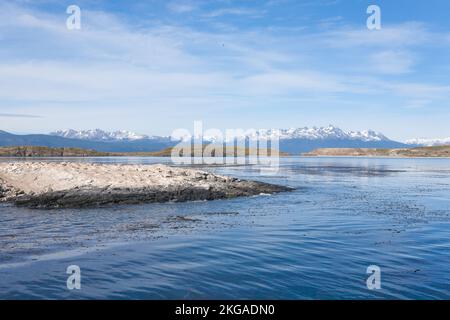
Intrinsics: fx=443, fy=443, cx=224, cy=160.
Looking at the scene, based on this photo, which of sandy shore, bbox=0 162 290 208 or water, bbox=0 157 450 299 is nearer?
water, bbox=0 157 450 299

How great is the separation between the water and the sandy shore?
3.47 meters

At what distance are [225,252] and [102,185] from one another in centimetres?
2416

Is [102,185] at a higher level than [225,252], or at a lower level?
higher

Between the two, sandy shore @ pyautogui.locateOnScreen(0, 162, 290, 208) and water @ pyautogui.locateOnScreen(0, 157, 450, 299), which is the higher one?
sandy shore @ pyautogui.locateOnScreen(0, 162, 290, 208)

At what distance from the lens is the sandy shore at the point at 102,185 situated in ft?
131

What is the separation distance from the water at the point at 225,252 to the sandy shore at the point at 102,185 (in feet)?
11.4

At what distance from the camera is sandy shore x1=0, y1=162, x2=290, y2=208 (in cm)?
4006

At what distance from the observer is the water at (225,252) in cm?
1528

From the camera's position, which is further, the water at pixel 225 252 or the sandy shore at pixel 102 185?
the sandy shore at pixel 102 185

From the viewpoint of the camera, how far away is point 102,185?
42344mm

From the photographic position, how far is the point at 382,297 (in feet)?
47.5

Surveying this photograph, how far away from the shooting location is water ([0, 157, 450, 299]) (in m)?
15.3

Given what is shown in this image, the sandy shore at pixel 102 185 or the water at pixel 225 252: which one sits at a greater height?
the sandy shore at pixel 102 185
